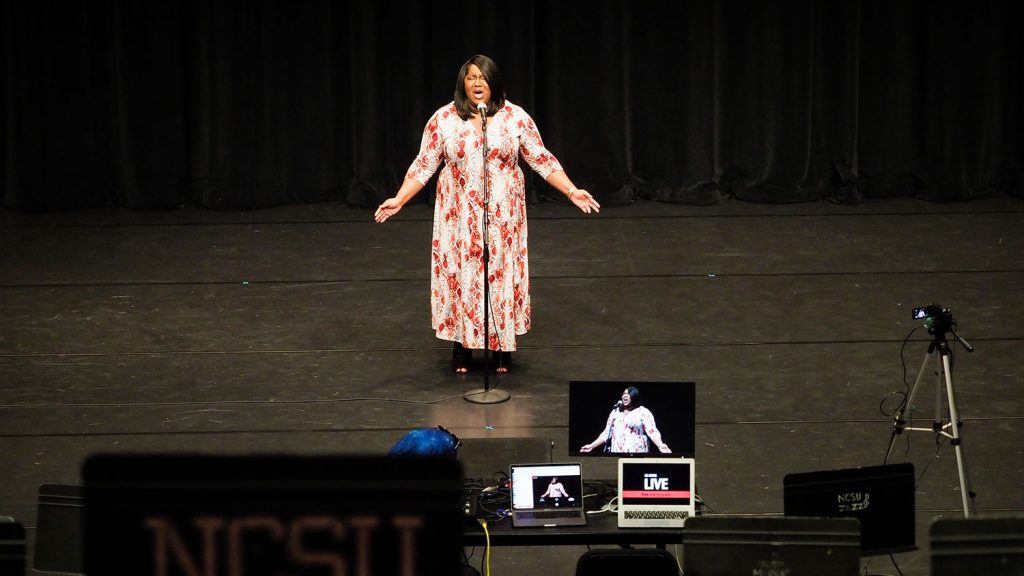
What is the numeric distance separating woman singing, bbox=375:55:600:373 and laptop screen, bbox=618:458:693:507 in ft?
7.77

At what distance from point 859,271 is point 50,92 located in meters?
5.78

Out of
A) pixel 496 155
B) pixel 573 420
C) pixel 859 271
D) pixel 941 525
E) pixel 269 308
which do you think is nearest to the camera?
pixel 941 525

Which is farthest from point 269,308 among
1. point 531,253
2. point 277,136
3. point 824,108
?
point 824,108

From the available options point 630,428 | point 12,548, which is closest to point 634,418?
point 630,428

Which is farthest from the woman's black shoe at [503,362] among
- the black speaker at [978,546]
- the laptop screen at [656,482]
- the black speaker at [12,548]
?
the black speaker at [12,548]

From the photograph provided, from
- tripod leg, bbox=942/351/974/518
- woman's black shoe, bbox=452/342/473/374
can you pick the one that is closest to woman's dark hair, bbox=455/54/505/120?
woman's black shoe, bbox=452/342/473/374

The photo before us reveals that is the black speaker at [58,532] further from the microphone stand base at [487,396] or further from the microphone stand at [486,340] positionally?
the microphone stand base at [487,396]

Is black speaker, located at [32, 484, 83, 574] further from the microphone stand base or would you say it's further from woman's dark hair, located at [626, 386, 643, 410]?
the microphone stand base

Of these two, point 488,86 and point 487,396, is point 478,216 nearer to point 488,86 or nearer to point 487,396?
point 488,86

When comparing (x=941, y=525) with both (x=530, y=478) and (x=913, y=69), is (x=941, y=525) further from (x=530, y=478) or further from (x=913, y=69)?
(x=913, y=69)

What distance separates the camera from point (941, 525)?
235 centimetres

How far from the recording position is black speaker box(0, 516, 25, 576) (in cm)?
Result: 172

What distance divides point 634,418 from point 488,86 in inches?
88.3

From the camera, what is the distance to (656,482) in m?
4.37
